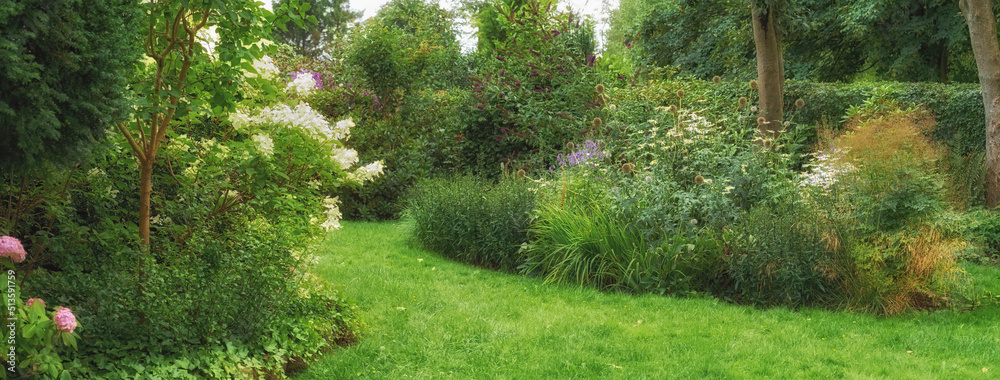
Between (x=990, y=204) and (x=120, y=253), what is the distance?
8.83m

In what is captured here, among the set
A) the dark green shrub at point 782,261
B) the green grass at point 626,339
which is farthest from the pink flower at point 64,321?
the dark green shrub at point 782,261

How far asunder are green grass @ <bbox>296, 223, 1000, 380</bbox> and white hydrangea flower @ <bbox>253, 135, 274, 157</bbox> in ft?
4.01

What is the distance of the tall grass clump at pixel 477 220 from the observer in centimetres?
650

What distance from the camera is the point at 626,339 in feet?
13.9

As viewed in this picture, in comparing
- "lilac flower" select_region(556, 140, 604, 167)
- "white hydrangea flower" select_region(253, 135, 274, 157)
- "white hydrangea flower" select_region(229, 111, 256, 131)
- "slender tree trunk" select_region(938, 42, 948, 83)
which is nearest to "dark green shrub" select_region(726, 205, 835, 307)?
"lilac flower" select_region(556, 140, 604, 167)

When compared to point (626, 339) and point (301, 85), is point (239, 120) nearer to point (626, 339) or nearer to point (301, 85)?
point (301, 85)

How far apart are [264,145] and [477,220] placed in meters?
3.22

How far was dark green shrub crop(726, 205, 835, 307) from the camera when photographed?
194 inches

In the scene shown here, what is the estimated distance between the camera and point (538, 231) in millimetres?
6070

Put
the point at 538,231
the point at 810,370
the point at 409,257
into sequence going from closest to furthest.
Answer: the point at 810,370 → the point at 538,231 → the point at 409,257

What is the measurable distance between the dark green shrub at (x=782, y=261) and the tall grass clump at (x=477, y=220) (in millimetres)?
2045

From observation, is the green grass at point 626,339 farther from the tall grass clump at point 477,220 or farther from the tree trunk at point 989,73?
the tree trunk at point 989,73

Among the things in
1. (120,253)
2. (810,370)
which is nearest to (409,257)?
(120,253)

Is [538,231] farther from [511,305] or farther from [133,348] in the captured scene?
[133,348]
